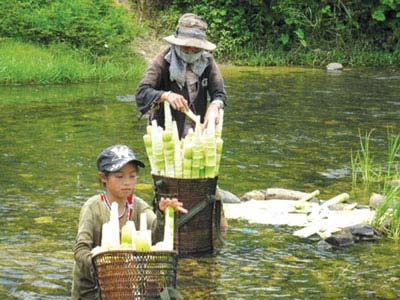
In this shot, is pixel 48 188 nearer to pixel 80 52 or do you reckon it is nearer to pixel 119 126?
pixel 119 126

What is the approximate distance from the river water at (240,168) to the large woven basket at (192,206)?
0.46 ft

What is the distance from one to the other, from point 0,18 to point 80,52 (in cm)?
189

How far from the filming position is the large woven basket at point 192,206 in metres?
7.54

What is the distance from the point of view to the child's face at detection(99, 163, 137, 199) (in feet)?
19.1

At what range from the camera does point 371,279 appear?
A: 7.32m

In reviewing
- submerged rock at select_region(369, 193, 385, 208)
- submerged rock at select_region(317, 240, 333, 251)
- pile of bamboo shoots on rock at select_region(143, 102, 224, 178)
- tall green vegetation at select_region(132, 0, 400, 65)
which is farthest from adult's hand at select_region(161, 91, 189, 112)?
tall green vegetation at select_region(132, 0, 400, 65)

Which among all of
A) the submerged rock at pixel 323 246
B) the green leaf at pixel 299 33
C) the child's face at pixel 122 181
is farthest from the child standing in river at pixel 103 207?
the green leaf at pixel 299 33

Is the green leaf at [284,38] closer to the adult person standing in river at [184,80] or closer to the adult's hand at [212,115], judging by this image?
the adult person standing in river at [184,80]

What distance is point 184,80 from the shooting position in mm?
8078

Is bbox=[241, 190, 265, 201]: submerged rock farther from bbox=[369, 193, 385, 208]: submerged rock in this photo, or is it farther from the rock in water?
the rock in water

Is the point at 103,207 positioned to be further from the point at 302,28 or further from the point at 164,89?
the point at 302,28

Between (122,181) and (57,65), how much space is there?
13.9 metres

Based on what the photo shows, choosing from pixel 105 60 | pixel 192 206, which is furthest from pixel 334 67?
pixel 192 206

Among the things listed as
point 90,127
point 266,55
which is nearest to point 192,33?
point 90,127
